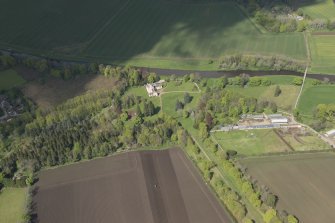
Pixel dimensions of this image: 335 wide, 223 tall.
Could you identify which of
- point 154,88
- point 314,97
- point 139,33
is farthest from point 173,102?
point 139,33

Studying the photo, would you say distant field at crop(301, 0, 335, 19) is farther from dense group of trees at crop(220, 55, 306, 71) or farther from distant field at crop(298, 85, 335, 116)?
distant field at crop(298, 85, 335, 116)

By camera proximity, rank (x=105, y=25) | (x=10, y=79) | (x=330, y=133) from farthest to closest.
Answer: (x=105, y=25), (x=10, y=79), (x=330, y=133)

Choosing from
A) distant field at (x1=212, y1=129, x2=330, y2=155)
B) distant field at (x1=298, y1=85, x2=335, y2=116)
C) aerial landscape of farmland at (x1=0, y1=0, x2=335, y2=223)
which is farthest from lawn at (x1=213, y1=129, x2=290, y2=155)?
distant field at (x1=298, y1=85, x2=335, y2=116)

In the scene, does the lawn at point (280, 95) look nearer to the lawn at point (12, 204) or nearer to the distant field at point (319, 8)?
the distant field at point (319, 8)

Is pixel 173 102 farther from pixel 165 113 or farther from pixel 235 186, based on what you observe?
pixel 235 186

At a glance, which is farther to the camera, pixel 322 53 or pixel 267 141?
pixel 322 53

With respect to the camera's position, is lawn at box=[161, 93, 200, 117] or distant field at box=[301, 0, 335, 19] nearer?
lawn at box=[161, 93, 200, 117]

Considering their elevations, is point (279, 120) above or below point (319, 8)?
below
